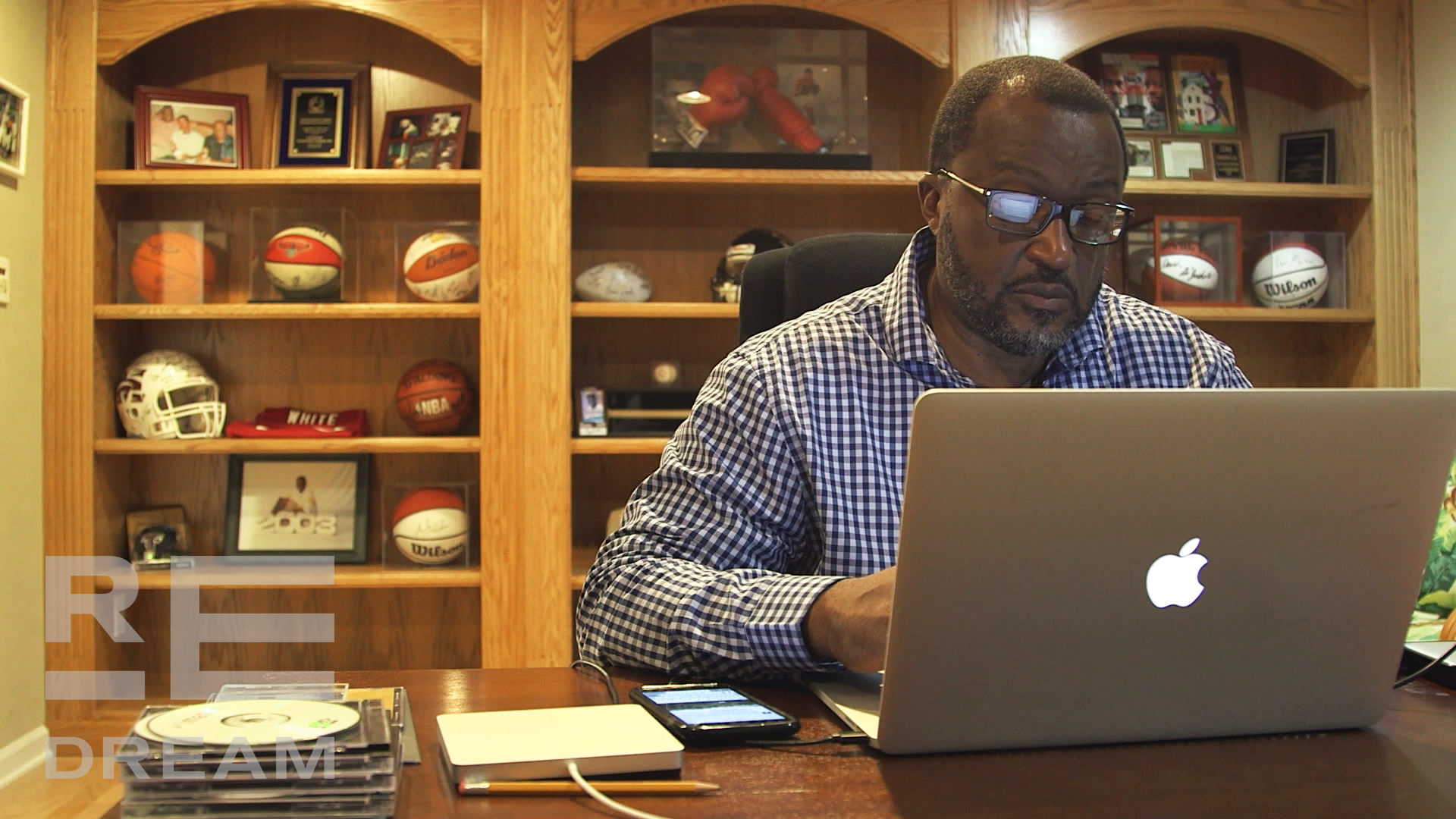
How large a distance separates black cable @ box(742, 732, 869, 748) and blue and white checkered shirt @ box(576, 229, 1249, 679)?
275 mm

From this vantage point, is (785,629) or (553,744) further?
(785,629)

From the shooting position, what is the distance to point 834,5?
3.02 metres

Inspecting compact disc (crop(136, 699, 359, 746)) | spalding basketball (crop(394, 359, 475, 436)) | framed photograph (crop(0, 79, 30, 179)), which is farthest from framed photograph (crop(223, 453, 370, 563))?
compact disc (crop(136, 699, 359, 746))

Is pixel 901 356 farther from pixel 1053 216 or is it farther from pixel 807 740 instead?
pixel 807 740

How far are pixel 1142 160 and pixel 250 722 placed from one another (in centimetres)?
301

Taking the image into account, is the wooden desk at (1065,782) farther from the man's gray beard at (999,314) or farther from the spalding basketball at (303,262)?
the spalding basketball at (303,262)

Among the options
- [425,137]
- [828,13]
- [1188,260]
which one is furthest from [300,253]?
[1188,260]

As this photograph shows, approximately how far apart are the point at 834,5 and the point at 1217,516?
2.52 meters

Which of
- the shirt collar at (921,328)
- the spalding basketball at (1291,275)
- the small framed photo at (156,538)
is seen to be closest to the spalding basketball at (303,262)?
the small framed photo at (156,538)

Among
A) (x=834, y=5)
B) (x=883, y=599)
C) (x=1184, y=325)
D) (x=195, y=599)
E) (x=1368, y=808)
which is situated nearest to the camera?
(x=1368, y=808)

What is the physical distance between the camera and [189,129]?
3.07 m

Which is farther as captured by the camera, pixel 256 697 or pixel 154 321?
pixel 154 321

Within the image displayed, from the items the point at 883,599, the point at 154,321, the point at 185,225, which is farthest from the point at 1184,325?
the point at 154,321

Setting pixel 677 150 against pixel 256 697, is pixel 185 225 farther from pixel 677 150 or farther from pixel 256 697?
pixel 256 697
